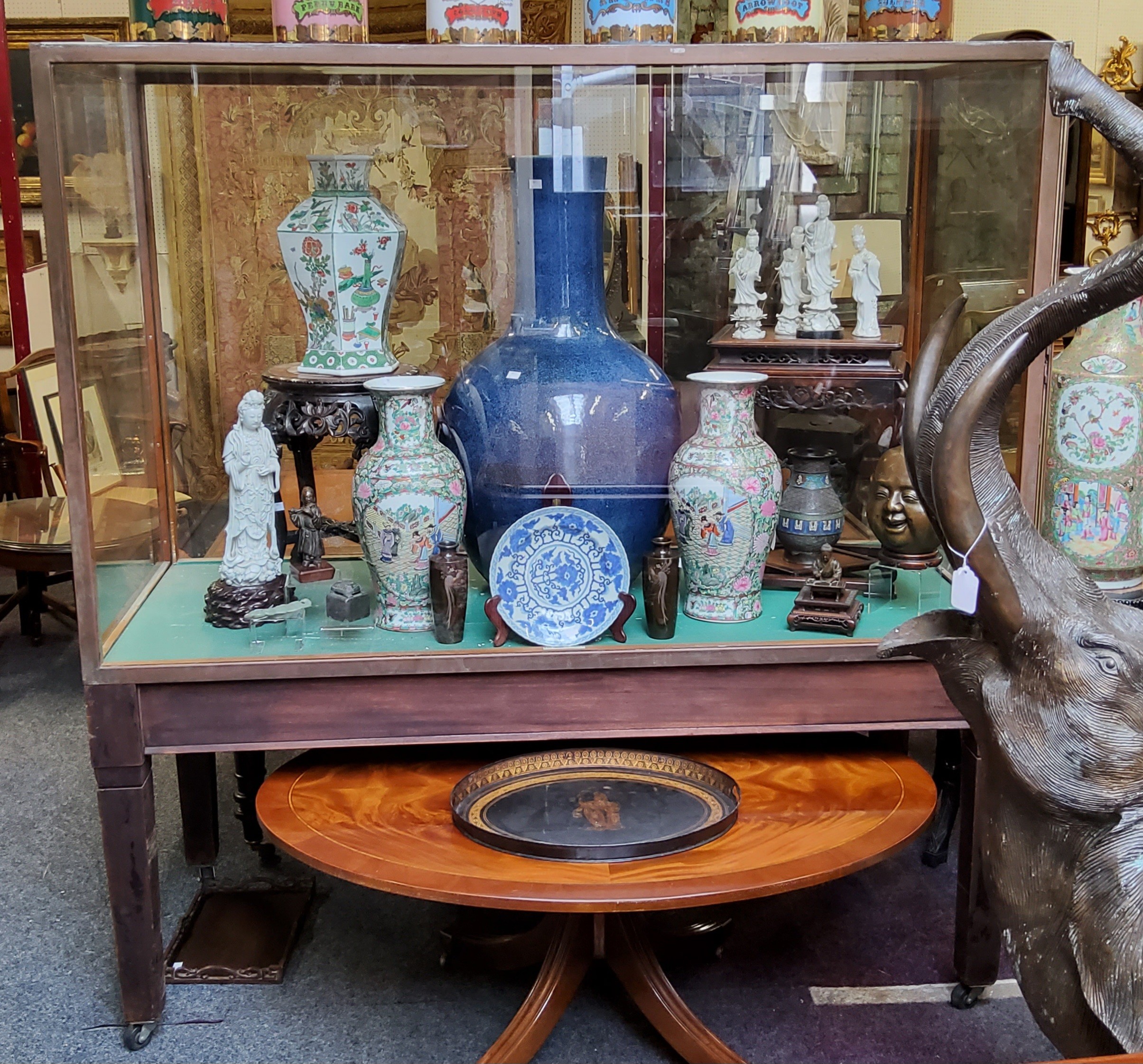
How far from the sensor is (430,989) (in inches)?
97.7

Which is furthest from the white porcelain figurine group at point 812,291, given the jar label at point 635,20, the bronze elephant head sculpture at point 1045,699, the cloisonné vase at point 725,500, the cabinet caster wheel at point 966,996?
the bronze elephant head sculpture at point 1045,699

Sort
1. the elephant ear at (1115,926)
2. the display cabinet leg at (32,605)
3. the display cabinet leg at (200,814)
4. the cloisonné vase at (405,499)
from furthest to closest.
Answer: the display cabinet leg at (32,605), the display cabinet leg at (200,814), the cloisonné vase at (405,499), the elephant ear at (1115,926)

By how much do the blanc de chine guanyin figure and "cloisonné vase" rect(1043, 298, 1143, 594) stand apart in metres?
1.49

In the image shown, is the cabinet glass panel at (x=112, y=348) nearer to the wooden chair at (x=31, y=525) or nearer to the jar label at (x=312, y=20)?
the jar label at (x=312, y=20)

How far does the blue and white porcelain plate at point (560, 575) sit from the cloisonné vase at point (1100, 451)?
34.8 inches

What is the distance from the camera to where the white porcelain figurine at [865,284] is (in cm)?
252

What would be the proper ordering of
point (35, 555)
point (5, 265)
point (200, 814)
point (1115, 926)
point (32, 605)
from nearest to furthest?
point (1115, 926) → point (200, 814) → point (35, 555) → point (32, 605) → point (5, 265)

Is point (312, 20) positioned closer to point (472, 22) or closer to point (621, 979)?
point (472, 22)

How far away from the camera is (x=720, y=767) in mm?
2322

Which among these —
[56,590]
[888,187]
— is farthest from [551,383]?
[56,590]

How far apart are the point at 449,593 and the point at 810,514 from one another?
77 centimetres

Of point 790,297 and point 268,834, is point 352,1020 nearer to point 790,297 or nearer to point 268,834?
point 268,834

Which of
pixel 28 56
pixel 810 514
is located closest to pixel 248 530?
pixel 810 514

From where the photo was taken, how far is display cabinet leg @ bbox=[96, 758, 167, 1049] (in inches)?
87.6
